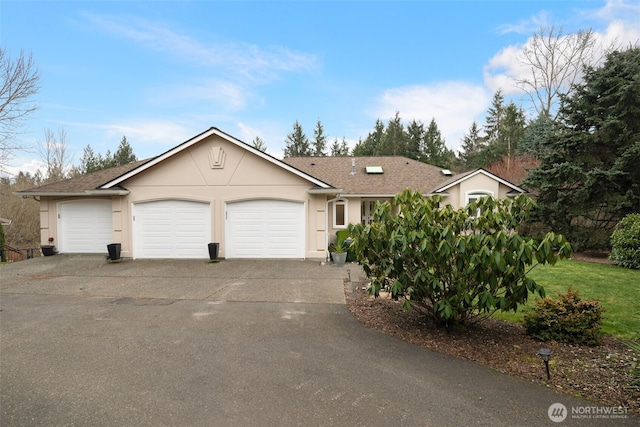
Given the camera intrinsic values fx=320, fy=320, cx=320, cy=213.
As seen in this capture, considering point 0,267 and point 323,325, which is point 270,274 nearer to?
point 323,325

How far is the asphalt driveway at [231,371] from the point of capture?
3074mm

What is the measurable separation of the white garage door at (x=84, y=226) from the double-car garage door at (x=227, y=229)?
2115mm

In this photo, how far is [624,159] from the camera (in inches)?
495

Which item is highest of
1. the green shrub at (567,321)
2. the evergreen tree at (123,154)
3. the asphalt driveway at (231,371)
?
the evergreen tree at (123,154)

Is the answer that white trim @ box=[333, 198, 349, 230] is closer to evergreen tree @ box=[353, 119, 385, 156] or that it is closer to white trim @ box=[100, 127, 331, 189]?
white trim @ box=[100, 127, 331, 189]

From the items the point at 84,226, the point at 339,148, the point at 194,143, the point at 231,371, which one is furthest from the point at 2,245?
the point at 339,148

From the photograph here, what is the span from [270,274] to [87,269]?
253 inches

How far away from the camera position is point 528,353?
4.40m

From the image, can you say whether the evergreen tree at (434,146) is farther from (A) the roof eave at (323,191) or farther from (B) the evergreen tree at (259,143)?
(A) the roof eave at (323,191)

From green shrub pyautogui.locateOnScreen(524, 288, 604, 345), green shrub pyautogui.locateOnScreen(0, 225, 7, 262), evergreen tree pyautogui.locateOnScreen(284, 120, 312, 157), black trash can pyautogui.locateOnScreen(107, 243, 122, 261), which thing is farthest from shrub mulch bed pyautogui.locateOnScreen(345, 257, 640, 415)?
evergreen tree pyautogui.locateOnScreen(284, 120, 312, 157)

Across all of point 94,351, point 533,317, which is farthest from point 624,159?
point 94,351

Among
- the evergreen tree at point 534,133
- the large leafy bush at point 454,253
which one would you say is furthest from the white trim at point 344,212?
the evergreen tree at point 534,133

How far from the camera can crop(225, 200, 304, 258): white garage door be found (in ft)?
40.5

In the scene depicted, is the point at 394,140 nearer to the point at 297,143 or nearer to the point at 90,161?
the point at 297,143
